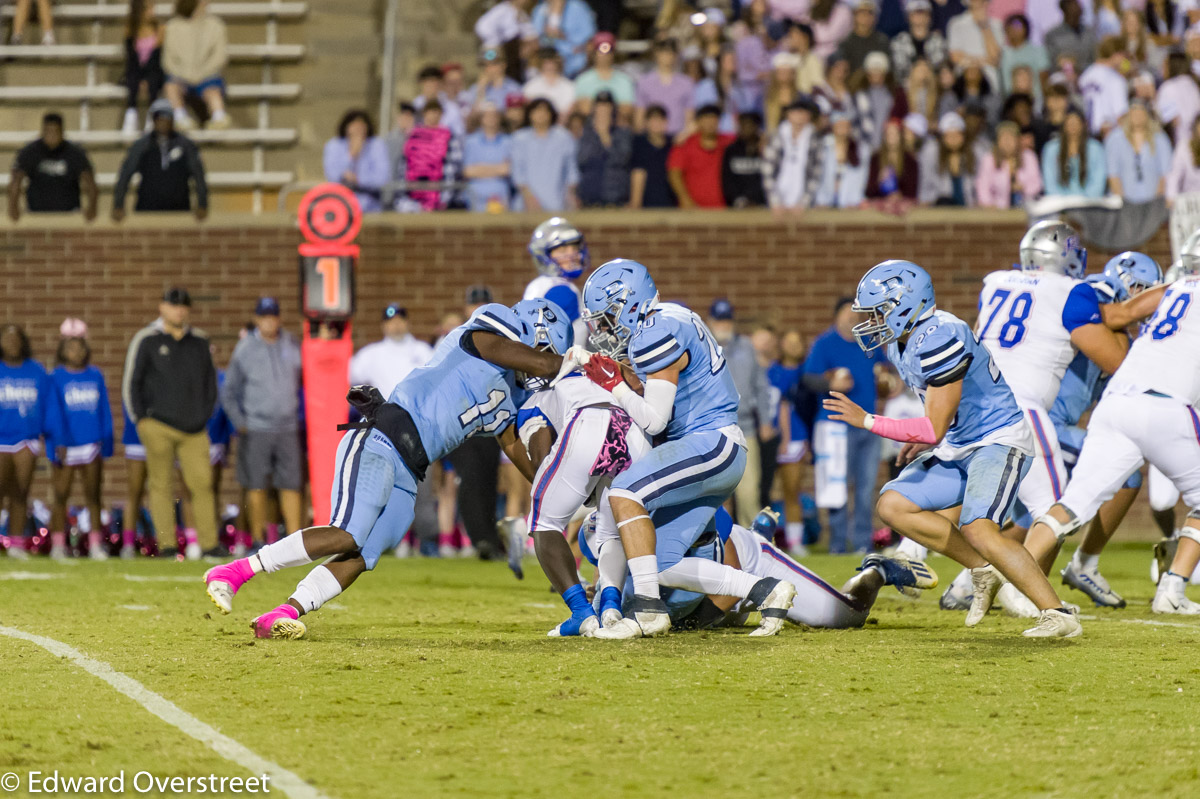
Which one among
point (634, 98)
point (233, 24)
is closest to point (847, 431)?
point (634, 98)

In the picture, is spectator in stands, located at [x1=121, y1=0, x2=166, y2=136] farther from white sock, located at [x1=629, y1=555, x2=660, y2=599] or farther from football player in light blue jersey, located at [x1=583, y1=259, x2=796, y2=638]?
white sock, located at [x1=629, y1=555, x2=660, y2=599]

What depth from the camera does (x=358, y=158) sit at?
51.4ft

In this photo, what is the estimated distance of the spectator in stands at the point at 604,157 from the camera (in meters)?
15.2

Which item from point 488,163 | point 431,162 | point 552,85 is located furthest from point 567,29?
point 431,162

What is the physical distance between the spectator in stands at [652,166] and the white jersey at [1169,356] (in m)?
7.59

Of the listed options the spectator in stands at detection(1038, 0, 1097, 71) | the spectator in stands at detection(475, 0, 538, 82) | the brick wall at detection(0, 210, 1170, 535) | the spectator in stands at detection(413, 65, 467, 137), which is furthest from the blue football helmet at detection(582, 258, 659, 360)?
the spectator in stands at detection(1038, 0, 1097, 71)

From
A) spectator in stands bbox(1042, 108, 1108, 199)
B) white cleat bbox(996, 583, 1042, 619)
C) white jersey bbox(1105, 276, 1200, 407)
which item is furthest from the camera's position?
spectator in stands bbox(1042, 108, 1108, 199)

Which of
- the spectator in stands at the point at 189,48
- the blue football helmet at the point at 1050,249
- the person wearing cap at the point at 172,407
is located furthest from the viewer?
the spectator in stands at the point at 189,48

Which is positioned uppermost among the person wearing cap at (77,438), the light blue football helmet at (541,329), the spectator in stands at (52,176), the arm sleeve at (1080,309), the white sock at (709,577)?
the spectator in stands at (52,176)

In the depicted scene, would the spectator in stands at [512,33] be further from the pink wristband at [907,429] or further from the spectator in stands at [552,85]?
the pink wristband at [907,429]

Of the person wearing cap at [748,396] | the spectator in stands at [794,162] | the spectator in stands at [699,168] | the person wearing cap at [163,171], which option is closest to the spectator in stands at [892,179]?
the spectator in stands at [794,162]

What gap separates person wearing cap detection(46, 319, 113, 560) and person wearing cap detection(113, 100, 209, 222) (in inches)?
86.2

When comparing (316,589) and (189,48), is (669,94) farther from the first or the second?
(316,589)

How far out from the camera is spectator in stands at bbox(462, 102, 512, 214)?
51.1 feet
